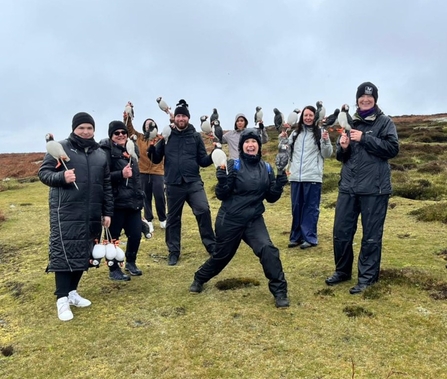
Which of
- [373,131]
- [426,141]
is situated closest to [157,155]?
[373,131]

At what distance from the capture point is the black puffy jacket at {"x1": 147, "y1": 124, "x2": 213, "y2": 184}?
792 cm

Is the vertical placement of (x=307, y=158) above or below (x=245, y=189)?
above

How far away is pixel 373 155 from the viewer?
5.95 meters

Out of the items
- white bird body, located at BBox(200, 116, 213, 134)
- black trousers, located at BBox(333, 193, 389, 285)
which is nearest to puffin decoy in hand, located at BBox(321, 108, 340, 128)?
black trousers, located at BBox(333, 193, 389, 285)

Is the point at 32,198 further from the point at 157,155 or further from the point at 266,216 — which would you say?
the point at 157,155

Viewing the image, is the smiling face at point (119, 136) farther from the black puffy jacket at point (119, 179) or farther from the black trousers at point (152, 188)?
the black trousers at point (152, 188)

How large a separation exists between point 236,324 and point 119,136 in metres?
3.58

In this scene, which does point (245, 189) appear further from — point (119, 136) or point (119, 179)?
point (119, 136)

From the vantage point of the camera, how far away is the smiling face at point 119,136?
6867mm

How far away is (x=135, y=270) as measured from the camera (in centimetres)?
752

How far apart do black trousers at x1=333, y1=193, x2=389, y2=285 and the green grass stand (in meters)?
0.28

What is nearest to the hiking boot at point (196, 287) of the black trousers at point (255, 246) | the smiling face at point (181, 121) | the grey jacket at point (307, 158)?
the black trousers at point (255, 246)

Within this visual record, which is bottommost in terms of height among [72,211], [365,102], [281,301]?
[281,301]

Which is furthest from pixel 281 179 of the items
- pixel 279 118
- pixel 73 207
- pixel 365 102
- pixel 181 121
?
pixel 73 207
